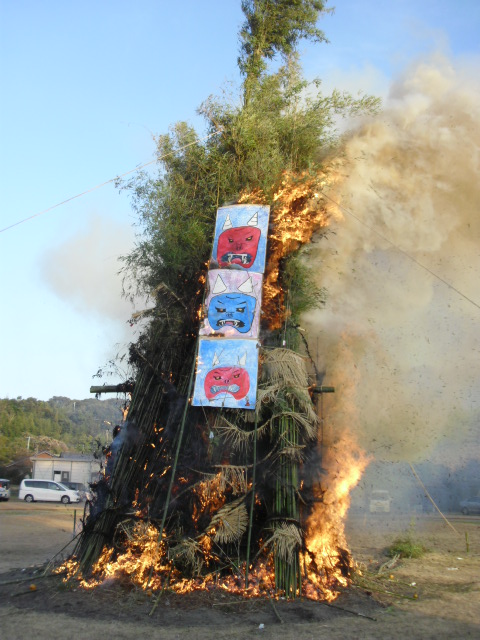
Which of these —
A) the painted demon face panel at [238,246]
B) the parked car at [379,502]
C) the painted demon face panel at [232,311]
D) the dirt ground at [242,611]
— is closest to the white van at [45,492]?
the parked car at [379,502]

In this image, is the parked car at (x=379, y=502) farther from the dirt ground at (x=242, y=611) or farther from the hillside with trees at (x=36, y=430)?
the hillside with trees at (x=36, y=430)

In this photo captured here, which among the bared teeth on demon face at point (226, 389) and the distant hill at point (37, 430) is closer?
the bared teeth on demon face at point (226, 389)

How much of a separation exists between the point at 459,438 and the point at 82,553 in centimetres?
1647

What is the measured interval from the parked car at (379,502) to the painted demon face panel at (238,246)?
1865 centimetres

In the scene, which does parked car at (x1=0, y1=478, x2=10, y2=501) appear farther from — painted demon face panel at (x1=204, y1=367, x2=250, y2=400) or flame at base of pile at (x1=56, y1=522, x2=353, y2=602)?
painted demon face panel at (x1=204, y1=367, x2=250, y2=400)

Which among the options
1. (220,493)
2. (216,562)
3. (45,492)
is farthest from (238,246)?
(45,492)

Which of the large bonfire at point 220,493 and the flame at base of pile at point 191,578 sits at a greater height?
the large bonfire at point 220,493

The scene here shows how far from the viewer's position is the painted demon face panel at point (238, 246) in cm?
1167

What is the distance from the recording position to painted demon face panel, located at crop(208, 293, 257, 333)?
11133 mm

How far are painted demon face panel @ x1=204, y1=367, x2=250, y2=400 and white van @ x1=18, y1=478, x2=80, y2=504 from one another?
2769 cm

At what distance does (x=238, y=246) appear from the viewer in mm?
11805

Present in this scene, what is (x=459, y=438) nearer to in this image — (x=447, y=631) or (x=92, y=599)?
(x=447, y=631)

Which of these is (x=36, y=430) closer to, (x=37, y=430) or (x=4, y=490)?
(x=37, y=430)

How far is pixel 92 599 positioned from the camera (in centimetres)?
888
